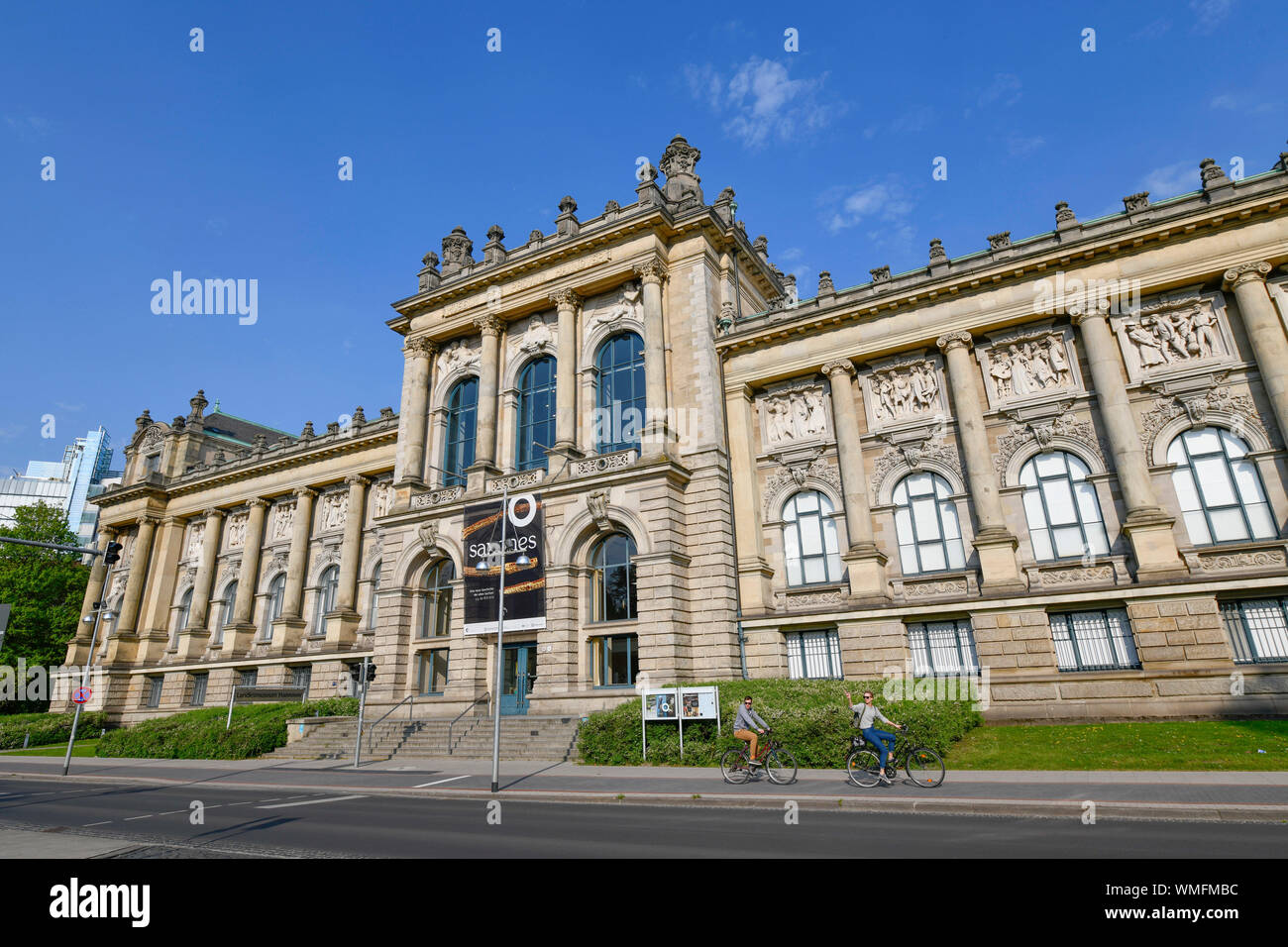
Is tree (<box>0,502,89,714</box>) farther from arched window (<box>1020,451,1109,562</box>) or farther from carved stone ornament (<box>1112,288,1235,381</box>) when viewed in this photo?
carved stone ornament (<box>1112,288,1235,381</box>)

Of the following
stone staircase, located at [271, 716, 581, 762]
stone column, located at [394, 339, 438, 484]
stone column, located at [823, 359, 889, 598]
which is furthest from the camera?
stone column, located at [394, 339, 438, 484]

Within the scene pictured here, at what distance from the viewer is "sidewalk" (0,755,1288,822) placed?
11578mm

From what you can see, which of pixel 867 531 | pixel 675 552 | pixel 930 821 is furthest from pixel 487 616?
pixel 930 821

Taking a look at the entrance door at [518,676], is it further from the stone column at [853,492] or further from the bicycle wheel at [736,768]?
the bicycle wheel at [736,768]

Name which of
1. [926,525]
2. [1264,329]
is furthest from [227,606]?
[1264,329]

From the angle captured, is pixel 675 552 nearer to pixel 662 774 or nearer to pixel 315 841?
pixel 662 774

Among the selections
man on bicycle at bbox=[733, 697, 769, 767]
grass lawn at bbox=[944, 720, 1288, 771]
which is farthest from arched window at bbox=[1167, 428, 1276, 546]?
man on bicycle at bbox=[733, 697, 769, 767]

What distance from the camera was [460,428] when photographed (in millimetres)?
37500

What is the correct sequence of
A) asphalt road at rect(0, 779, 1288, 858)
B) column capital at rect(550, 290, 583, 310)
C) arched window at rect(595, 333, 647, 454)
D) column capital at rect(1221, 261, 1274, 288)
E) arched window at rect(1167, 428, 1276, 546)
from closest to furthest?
1. asphalt road at rect(0, 779, 1288, 858)
2. arched window at rect(1167, 428, 1276, 546)
3. column capital at rect(1221, 261, 1274, 288)
4. arched window at rect(595, 333, 647, 454)
5. column capital at rect(550, 290, 583, 310)

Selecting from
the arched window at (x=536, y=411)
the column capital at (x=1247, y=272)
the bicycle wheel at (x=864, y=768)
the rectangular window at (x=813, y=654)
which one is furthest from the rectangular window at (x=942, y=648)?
the arched window at (x=536, y=411)

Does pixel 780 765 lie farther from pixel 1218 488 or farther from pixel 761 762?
pixel 1218 488

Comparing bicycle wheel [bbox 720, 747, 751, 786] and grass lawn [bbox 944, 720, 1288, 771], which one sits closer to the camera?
grass lawn [bbox 944, 720, 1288, 771]

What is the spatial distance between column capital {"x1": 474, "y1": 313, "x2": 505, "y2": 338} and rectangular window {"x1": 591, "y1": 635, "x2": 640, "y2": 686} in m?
16.7
